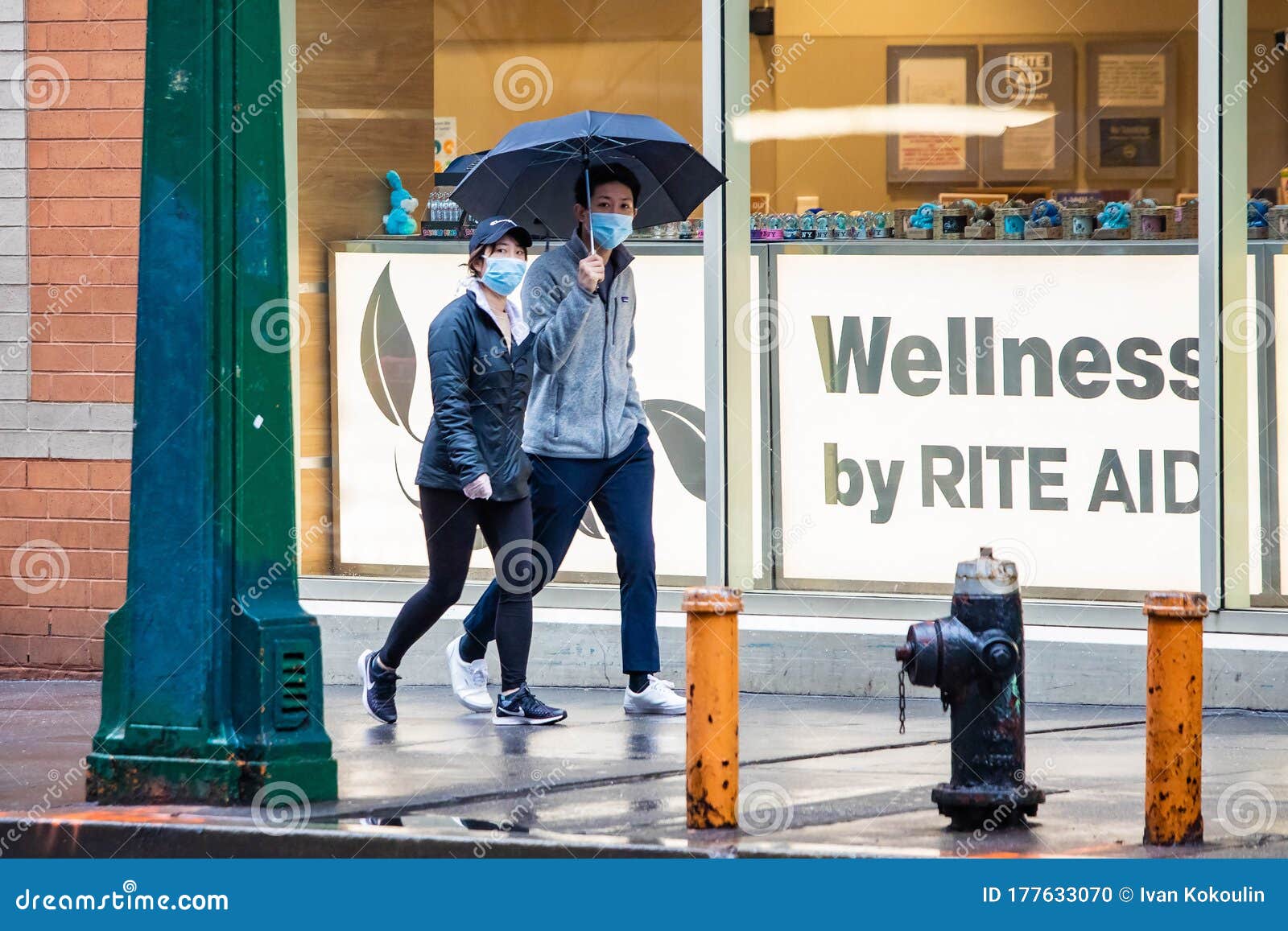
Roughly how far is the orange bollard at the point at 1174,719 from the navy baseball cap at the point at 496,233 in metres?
3.08

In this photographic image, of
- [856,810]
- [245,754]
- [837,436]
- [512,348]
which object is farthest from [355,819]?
[837,436]

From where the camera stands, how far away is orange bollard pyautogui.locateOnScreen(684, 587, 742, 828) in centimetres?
606

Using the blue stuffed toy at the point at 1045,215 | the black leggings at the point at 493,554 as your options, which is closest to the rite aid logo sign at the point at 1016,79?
the blue stuffed toy at the point at 1045,215

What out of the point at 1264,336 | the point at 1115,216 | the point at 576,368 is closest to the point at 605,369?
the point at 576,368

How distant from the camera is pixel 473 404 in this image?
775cm

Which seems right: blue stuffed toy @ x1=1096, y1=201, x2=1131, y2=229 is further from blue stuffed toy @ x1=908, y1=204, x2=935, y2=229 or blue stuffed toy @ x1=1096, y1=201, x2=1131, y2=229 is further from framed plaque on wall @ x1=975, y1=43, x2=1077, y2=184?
blue stuffed toy @ x1=908, y1=204, x2=935, y2=229

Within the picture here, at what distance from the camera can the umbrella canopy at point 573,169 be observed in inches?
314

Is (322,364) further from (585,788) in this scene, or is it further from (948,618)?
(948,618)

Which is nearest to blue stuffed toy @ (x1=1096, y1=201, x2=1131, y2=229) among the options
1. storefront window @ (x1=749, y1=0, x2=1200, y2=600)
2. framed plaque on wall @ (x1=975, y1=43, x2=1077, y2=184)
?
storefront window @ (x1=749, y1=0, x2=1200, y2=600)

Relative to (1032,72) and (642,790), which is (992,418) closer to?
(1032,72)

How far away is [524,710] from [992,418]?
2.52 m

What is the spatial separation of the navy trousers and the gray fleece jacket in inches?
2.8

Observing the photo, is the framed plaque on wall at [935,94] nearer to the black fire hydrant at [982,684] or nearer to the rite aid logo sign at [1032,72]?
the rite aid logo sign at [1032,72]

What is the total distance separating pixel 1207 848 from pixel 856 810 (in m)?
1.16
